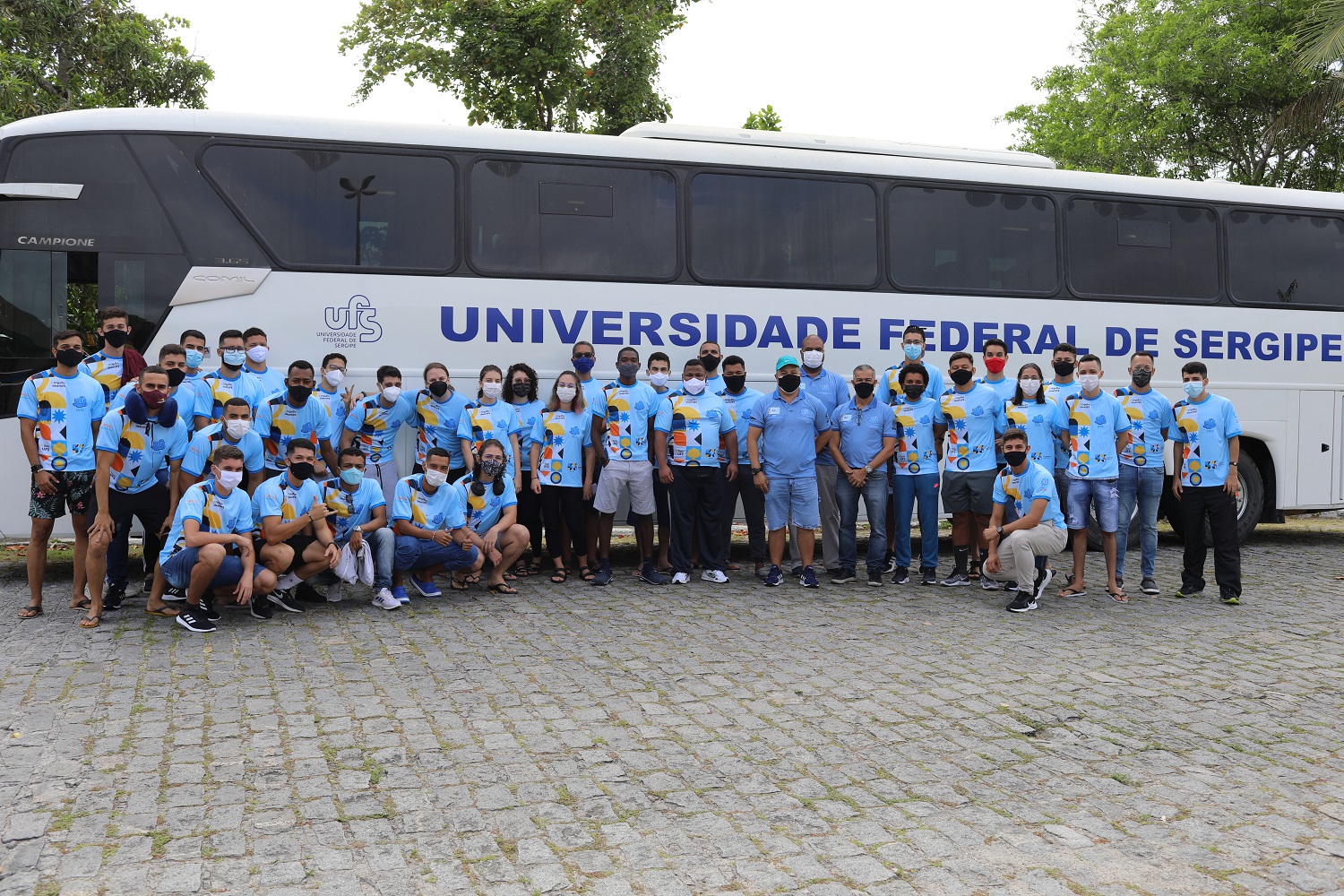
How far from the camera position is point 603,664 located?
6230mm

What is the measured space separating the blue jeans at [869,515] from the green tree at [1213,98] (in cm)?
1445

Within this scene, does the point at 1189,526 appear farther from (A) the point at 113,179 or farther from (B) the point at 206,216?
(A) the point at 113,179

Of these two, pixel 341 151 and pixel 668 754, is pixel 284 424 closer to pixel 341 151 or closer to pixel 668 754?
pixel 341 151

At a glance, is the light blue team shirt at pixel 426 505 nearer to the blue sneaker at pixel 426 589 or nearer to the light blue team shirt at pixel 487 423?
the blue sneaker at pixel 426 589

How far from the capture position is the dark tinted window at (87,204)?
833 centimetres

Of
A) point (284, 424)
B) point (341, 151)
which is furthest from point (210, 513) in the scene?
point (341, 151)

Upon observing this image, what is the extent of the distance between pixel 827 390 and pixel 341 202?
411 centimetres

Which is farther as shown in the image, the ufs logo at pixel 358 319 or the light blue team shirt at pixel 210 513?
the ufs logo at pixel 358 319

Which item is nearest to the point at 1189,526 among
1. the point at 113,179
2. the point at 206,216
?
the point at 206,216

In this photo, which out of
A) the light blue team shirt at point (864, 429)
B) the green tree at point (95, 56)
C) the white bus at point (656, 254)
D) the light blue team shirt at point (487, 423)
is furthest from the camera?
the green tree at point (95, 56)

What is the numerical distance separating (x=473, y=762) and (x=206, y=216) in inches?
222

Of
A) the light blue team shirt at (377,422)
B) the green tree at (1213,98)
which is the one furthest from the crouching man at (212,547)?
the green tree at (1213,98)

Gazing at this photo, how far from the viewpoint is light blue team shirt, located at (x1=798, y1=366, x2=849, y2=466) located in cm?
902

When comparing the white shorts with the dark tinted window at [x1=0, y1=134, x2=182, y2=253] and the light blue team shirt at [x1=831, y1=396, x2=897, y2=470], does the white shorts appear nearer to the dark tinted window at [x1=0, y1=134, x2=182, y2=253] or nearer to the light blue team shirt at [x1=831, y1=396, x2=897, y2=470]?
the light blue team shirt at [x1=831, y1=396, x2=897, y2=470]
